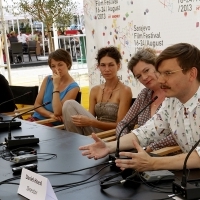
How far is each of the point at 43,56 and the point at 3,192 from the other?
1435 cm

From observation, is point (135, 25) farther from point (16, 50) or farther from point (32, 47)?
point (32, 47)

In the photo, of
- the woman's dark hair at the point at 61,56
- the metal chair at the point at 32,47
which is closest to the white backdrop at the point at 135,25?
the woman's dark hair at the point at 61,56

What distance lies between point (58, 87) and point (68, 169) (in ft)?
7.14

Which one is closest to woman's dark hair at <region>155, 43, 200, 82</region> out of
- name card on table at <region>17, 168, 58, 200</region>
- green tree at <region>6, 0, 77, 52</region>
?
name card on table at <region>17, 168, 58, 200</region>

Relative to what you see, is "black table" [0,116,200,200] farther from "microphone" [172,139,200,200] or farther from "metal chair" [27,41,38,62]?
"metal chair" [27,41,38,62]

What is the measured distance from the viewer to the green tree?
19.7ft

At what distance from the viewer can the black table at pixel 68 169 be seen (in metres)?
1.59

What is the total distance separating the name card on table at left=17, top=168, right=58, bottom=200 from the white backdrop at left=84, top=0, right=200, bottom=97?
2.26 metres

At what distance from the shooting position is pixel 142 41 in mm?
4113

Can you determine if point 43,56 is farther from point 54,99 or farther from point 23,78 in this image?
point 54,99

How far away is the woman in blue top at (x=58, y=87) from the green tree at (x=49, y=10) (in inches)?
82.7

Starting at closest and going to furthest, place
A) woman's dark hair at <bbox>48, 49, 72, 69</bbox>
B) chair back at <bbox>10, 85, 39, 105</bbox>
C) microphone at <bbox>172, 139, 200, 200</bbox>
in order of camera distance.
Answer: microphone at <bbox>172, 139, 200, 200</bbox>, woman's dark hair at <bbox>48, 49, 72, 69</bbox>, chair back at <bbox>10, 85, 39, 105</bbox>

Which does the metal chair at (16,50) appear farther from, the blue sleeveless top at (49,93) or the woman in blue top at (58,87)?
the woman in blue top at (58,87)

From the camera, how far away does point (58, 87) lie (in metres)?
4.05
